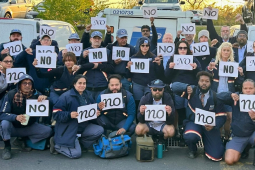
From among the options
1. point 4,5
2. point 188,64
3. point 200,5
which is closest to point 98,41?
A: point 188,64

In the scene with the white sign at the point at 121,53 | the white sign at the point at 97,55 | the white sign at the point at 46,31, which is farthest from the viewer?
the white sign at the point at 46,31

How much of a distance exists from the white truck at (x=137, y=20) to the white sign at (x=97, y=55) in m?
2.20

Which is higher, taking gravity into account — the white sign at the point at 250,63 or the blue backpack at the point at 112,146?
the white sign at the point at 250,63

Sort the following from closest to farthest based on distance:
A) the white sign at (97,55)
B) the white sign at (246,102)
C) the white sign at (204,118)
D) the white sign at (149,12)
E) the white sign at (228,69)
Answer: the white sign at (246,102) → the white sign at (204,118) → the white sign at (228,69) → the white sign at (97,55) → the white sign at (149,12)

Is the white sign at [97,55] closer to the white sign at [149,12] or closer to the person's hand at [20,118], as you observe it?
the white sign at [149,12]

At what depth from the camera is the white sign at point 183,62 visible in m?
7.29

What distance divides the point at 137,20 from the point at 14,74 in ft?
12.5

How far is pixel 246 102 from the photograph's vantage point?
634cm

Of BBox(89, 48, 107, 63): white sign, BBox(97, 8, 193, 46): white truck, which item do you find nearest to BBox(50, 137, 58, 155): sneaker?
BBox(89, 48, 107, 63): white sign

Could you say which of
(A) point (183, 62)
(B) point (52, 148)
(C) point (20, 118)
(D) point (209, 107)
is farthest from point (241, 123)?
(C) point (20, 118)

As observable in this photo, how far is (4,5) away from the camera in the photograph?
1515cm

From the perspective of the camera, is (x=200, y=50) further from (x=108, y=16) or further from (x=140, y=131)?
(x=108, y=16)

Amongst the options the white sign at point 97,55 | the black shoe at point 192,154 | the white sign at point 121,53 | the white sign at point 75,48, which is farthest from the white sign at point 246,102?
the white sign at point 75,48

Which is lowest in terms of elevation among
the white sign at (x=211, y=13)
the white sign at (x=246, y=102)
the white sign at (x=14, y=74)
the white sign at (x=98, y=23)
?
the white sign at (x=246, y=102)
